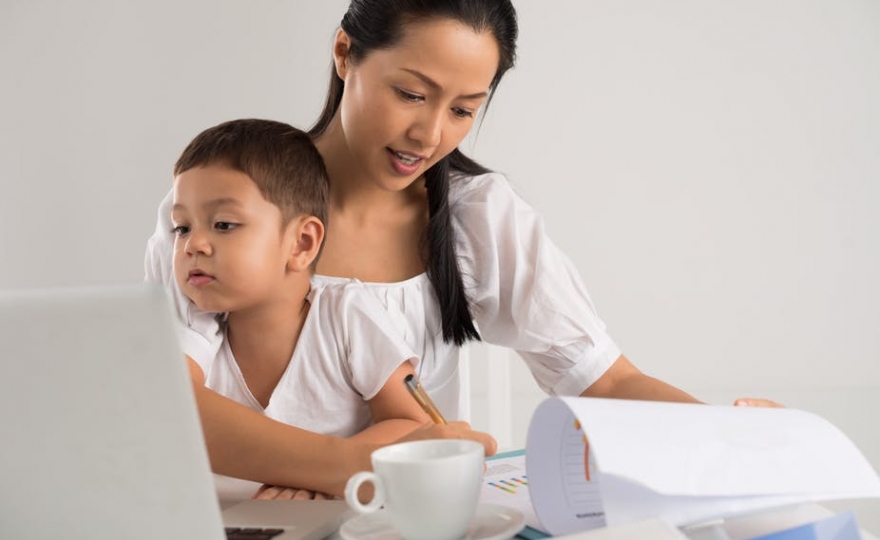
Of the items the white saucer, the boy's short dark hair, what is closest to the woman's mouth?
the boy's short dark hair

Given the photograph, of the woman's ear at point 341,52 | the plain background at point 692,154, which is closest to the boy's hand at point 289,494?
the woman's ear at point 341,52

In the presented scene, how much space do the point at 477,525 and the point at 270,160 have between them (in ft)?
2.09

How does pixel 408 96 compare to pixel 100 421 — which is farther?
pixel 408 96

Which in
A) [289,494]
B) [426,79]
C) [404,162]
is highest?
[426,79]

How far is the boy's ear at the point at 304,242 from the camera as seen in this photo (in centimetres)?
132

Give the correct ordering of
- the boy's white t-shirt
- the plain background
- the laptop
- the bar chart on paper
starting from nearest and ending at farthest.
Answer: the laptop → the bar chart on paper → the boy's white t-shirt → the plain background

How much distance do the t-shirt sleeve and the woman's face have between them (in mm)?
183

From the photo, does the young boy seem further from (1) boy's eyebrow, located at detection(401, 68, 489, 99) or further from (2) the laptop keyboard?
(2) the laptop keyboard

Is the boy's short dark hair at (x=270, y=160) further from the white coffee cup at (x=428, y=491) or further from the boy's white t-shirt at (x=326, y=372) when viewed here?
the white coffee cup at (x=428, y=491)

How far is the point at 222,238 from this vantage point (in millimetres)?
1224

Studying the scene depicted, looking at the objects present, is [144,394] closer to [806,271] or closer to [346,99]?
[346,99]

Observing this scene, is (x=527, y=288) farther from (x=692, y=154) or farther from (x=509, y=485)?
(x=692, y=154)

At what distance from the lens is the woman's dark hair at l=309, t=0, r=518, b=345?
1.32 metres

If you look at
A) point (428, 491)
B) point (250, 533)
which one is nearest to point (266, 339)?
point (250, 533)
